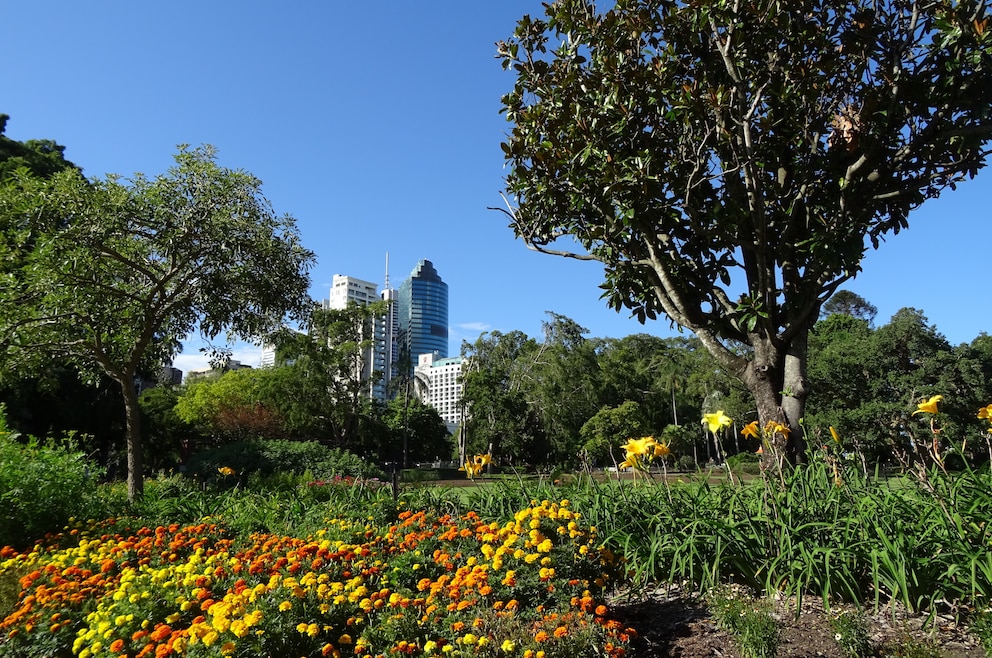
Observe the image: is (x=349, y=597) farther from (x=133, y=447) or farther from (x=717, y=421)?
(x=133, y=447)

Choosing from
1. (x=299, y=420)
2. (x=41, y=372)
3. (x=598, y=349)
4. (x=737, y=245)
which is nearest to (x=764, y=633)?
(x=737, y=245)

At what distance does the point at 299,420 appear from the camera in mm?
30719

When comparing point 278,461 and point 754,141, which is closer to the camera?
point 754,141

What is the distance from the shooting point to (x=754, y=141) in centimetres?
629

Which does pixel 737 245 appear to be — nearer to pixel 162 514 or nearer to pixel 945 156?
pixel 945 156

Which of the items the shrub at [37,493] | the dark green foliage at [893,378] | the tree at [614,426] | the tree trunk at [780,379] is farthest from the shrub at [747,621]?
the tree at [614,426]

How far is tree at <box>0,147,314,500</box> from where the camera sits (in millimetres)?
8188

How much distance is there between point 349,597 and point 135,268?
7465 millimetres

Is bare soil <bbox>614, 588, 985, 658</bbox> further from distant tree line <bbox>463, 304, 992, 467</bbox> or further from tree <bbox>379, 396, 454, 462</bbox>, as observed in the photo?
tree <bbox>379, 396, 454, 462</bbox>

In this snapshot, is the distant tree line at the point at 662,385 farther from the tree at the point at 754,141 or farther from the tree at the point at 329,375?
the tree at the point at 754,141

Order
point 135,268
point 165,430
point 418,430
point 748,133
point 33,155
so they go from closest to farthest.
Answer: point 748,133, point 135,268, point 33,155, point 165,430, point 418,430

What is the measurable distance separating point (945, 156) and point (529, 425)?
3663 centimetres

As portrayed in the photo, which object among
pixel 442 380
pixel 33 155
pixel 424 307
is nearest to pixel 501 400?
pixel 33 155

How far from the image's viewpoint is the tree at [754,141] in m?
5.64
